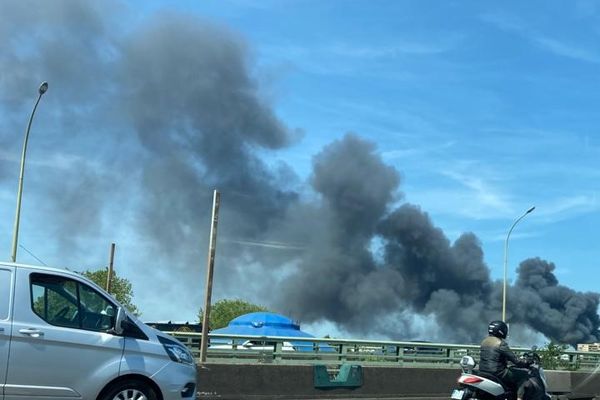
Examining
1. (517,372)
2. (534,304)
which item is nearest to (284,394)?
(517,372)

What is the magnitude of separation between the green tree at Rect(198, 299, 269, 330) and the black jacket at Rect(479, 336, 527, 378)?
83.8 metres

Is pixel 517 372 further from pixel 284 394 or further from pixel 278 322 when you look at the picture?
pixel 278 322

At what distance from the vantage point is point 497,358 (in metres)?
9.42

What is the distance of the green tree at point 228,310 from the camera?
9255 cm

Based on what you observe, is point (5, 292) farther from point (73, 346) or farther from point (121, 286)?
point (121, 286)

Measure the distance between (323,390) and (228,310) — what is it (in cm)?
8172

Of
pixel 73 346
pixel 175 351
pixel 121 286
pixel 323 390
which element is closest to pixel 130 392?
pixel 175 351

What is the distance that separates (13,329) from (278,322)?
114ft

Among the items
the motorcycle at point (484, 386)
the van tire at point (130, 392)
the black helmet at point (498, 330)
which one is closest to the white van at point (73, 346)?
the van tire at point (130, 392)

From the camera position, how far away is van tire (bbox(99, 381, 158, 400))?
777 cm

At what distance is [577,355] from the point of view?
20.9 meters

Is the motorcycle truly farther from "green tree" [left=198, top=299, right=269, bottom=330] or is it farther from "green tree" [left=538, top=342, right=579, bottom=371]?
"green tree" [left=198, top=299, right=269, bottom=330]

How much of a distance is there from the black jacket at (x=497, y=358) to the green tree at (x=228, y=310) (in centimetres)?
8381

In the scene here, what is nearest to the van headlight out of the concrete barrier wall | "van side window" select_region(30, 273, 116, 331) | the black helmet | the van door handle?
"van side window" select_region(30, 273, 116, 331)
